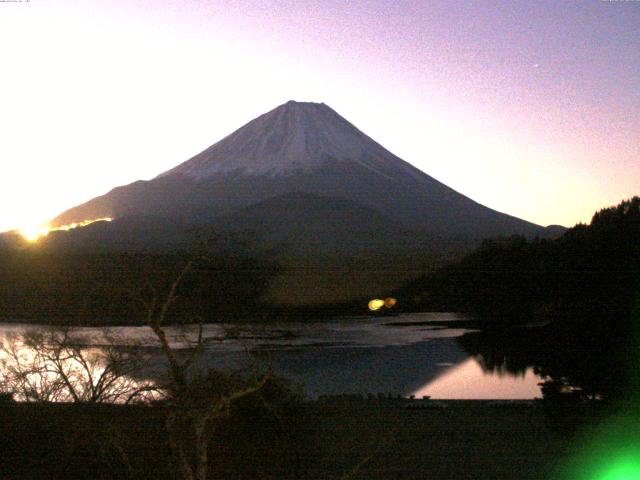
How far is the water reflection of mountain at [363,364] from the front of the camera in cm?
2098

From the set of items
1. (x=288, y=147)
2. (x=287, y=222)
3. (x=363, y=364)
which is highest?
(x=288, y=147)

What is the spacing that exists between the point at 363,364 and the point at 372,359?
102 cm

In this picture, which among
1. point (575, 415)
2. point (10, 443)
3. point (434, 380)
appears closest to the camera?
point (575, 415)

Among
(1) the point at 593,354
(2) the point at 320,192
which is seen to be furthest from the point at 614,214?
(2) the point at 320,192

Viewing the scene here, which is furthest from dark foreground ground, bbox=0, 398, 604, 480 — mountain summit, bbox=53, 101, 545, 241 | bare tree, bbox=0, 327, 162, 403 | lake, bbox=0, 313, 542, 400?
mountain summit, bbox=53, 101, 545, 241

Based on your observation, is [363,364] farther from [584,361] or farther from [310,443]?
[584,361]

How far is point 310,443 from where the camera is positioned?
1017cm

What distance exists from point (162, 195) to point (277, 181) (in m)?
12.1

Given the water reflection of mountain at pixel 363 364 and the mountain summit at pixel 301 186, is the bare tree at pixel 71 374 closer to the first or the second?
the water reflection of mountain at pixel 363 364

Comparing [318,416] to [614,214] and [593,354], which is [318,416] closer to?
[593,354]

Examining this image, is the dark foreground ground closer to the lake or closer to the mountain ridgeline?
the lake

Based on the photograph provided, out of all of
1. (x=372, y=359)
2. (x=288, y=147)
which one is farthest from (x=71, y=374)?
(x=288, y=147)

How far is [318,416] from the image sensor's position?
426 inches

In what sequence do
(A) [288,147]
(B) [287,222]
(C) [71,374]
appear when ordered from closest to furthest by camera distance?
(C) [71,374]
(B) [287,222]
(A) [288,147]
